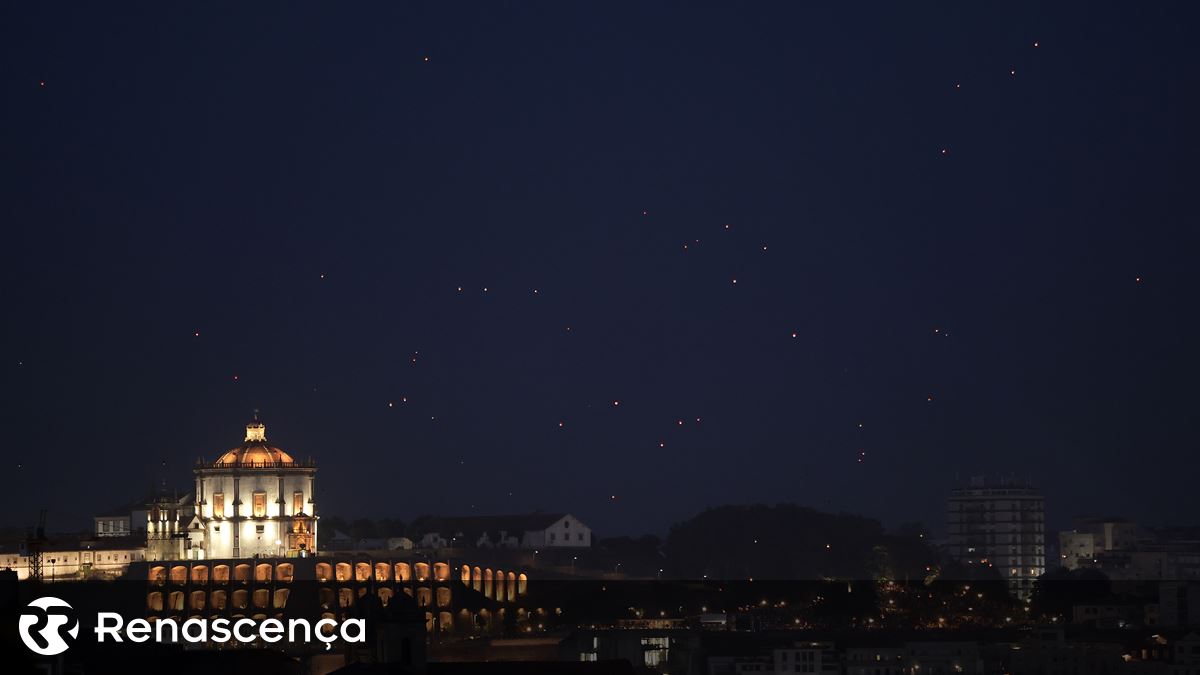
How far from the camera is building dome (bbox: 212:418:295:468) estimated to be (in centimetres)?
11225

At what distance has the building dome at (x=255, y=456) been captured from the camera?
11225cm

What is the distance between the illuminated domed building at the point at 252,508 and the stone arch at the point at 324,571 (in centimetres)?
488

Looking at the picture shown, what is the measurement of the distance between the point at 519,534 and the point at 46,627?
348 ft

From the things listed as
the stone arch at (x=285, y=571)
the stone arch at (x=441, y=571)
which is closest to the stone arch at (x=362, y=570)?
the stone arch at (x=285, y=571)

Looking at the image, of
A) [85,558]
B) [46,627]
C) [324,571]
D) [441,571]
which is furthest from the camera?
[85,558]

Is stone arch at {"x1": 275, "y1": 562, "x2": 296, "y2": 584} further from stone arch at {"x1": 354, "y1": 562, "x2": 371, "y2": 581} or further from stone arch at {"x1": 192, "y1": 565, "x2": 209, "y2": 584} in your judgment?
stone arch at {"x1": 192, "y1": 565, "x2": 209, "y2": 584}

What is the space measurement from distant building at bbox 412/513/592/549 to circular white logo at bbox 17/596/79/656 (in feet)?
321

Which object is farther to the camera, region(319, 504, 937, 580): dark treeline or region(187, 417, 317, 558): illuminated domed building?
region(319, 504, 937, 580): dark treeline

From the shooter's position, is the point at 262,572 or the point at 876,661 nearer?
the point at 876,661

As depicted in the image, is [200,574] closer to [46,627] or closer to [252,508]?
[252,508]

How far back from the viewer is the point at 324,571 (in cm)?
10362

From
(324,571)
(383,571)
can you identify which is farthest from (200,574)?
(383,571)

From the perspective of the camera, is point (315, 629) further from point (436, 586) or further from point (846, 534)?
point (846, 534)

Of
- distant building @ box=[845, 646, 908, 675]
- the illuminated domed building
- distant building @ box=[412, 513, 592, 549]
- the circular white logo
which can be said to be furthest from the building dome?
the circular white logo
